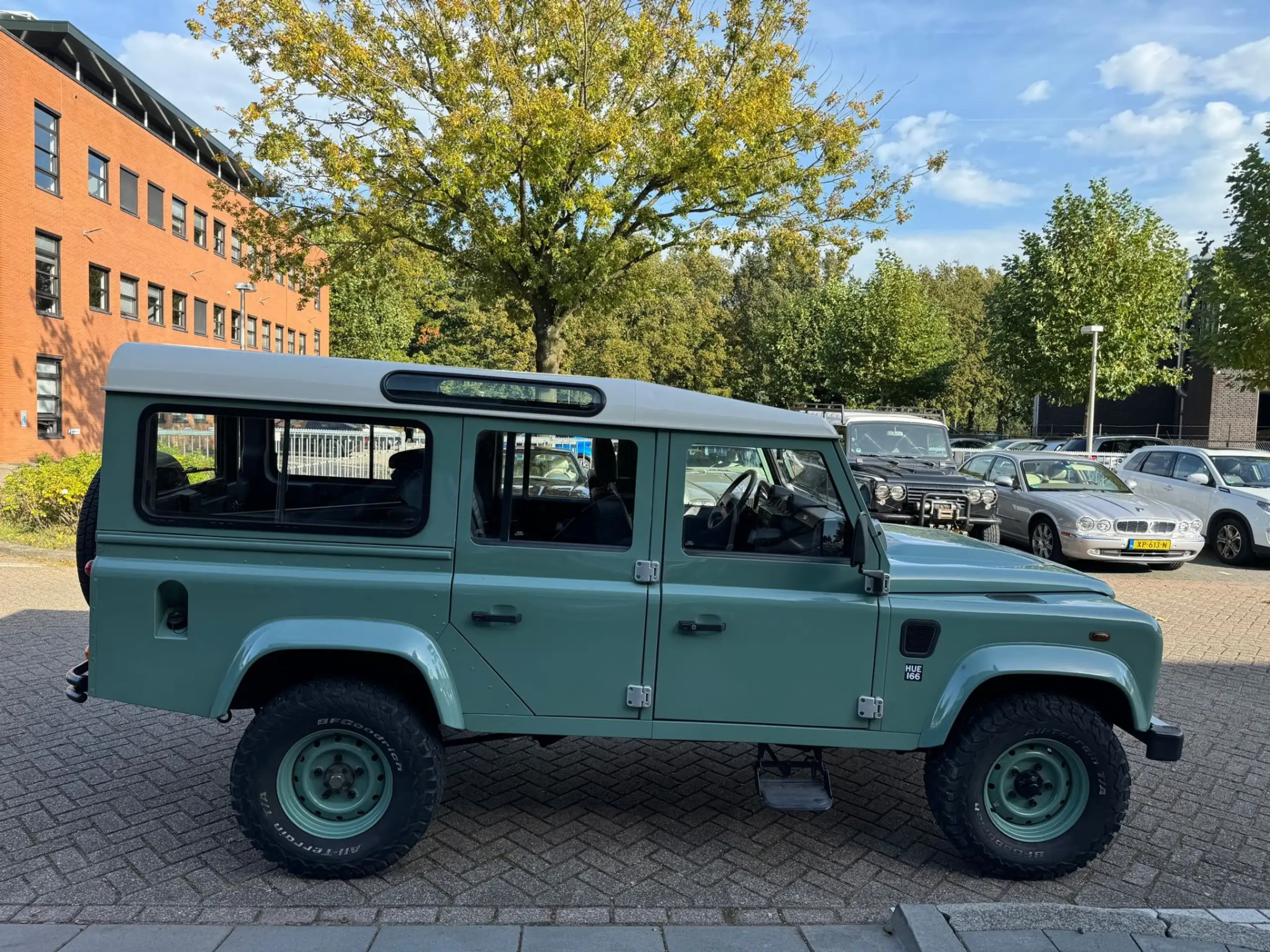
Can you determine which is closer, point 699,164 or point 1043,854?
point 1043,854

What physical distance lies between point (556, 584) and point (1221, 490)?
484 inches

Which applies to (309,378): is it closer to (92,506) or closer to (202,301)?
(92,506)

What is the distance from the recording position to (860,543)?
3404 millimetres

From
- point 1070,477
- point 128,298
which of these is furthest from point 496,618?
point 128,298

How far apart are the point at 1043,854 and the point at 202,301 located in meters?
36.4

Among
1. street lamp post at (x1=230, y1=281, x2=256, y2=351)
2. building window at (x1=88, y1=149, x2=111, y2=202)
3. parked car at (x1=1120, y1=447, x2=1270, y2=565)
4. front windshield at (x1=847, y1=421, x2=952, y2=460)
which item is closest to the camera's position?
parked car at (x1=1120, y1=447, x2=1270, y2=565)

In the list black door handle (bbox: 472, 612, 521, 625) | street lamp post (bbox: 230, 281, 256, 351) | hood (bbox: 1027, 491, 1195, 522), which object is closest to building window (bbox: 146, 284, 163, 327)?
street lamp post (bbox: 230, 281, 256, 351)

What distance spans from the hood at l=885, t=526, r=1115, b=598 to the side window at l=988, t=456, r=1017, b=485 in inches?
353

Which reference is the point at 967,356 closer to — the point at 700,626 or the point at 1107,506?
the point at 1107,506

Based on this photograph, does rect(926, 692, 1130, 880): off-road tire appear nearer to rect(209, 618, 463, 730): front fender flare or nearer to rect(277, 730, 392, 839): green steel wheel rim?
rect(209, 618, 463, 730): front fender flare

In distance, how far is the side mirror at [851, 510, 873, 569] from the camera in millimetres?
3406

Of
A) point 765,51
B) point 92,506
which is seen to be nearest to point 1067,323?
point 765,51

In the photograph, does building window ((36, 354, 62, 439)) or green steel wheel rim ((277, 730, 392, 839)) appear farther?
building window ((36, 354, 62, 439))

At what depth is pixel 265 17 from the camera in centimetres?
1267
